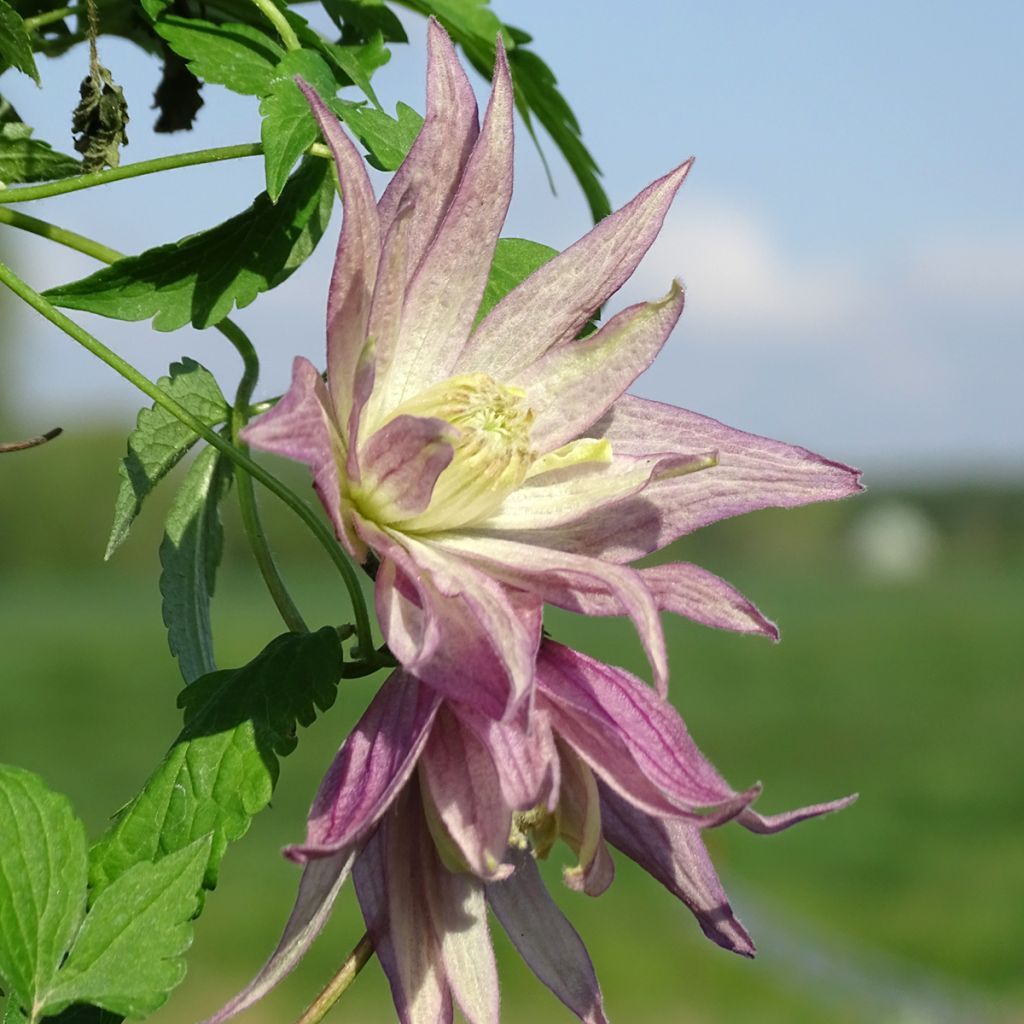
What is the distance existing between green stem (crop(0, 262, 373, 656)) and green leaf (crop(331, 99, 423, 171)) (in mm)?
174

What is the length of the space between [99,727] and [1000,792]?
32.2ft

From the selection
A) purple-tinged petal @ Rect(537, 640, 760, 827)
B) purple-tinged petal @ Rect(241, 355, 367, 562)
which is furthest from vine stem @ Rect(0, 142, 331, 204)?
purple-tinged petal @ Rect(537, 640, 760, 827)

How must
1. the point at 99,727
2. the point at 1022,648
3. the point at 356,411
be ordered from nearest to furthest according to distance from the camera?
the point at 356,411 < the point at 99,727 < the point at 1022,648

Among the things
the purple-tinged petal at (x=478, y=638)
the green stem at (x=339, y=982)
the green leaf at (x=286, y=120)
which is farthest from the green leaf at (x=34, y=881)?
the green leaf at (x=286, y=120)

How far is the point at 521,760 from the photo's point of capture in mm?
649

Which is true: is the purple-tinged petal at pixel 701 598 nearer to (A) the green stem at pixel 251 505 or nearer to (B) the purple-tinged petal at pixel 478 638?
(B) the purple-tinged petal at pixel 478 638

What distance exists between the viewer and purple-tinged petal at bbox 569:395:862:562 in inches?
29.2

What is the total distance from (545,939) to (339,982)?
11 cm

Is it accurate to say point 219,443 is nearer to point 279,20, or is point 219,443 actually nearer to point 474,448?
point 474,448

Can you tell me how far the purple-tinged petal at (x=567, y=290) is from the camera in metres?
0.76

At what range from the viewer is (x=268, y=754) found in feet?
2.49

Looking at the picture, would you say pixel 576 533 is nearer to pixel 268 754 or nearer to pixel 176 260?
pixel 268 754

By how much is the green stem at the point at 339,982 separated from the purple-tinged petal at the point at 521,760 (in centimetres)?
16

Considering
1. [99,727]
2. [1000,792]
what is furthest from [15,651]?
[1000,792]
